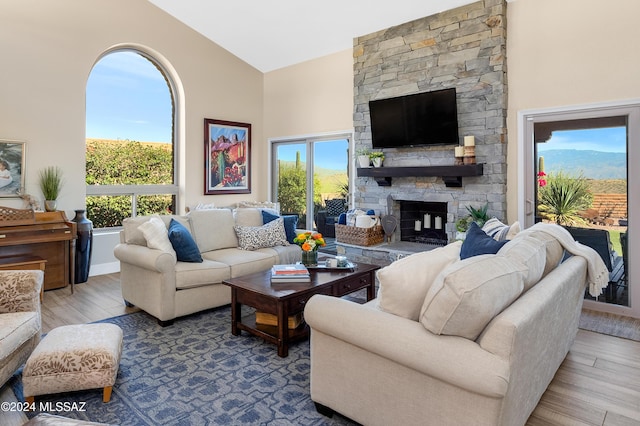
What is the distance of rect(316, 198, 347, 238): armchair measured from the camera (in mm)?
6539

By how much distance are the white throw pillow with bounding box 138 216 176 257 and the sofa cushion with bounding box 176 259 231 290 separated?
0.18 m

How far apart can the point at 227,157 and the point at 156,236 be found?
3460mm

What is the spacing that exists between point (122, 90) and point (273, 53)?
2380 millimetres

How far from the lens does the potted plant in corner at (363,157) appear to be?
223 inches

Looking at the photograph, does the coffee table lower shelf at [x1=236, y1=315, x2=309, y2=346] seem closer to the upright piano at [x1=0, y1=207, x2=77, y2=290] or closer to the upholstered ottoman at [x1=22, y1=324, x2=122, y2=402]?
the upholstered ottoman at [x1=22, y1=324, x2=122, y2=402]

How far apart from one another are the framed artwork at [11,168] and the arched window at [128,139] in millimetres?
886

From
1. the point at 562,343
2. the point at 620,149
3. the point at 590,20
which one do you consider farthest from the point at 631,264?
the point at 590,20

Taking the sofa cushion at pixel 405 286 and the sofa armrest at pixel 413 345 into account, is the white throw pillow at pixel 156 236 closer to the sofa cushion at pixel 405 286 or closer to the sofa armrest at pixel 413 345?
the sofa armrest at pixel 413 345

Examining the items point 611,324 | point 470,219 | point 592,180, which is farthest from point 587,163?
point 611,324

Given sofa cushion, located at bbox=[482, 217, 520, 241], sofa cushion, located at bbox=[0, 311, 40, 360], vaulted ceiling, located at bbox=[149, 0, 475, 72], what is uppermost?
vaulted ceiling, located at bbox=[149, 0, 475, 72]

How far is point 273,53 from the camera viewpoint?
669cm

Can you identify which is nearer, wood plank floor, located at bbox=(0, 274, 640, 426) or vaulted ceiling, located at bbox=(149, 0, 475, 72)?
wood plank floor, located at bbox=(0, 274, 640, 426)

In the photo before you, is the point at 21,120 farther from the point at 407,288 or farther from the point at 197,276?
the point at 407,288

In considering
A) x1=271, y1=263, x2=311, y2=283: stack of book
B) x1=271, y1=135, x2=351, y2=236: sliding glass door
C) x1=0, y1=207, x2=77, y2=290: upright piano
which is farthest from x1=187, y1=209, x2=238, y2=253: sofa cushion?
x1=271, y1=135, x2=351, y2=236: sliding glass door
